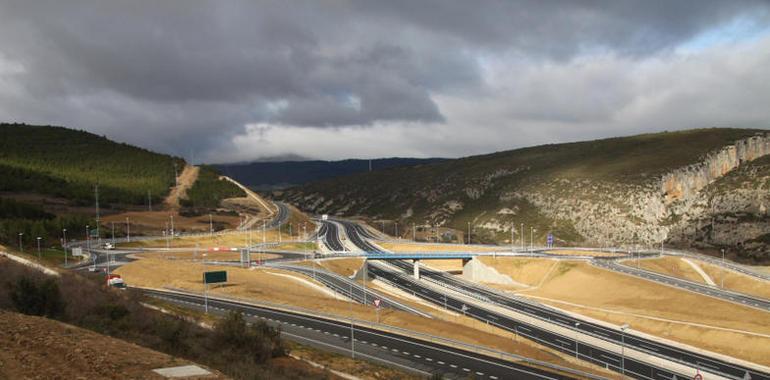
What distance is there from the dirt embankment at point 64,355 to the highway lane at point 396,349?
23.5m

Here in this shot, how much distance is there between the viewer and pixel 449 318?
85.8 m

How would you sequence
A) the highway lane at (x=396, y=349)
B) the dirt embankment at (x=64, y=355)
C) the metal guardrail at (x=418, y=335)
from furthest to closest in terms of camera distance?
the metal guardrail at (x=418, y=335)
the highway lane at (x=396, y=349)
the dirt embankment at (x=64, y=355)

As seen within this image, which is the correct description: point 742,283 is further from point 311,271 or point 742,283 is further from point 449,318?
point 311,271

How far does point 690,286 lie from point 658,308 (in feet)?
45.8

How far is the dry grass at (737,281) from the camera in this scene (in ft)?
344

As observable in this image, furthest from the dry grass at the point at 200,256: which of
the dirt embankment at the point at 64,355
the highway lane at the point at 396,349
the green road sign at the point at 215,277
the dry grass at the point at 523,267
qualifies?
the dirt embankment at the point at 64,355

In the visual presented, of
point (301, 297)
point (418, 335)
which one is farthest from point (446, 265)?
point (418, 335)

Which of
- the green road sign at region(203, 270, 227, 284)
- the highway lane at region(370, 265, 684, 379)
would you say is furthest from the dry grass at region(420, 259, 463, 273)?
the green road sign at region(203, 270, 227, 284)

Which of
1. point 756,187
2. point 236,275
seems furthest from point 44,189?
point 756,187

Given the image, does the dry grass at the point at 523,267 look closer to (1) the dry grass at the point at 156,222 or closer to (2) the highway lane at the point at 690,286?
(2) the highway lane at the point at 690,286

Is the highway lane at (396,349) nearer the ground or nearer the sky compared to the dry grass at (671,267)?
nearer the sky

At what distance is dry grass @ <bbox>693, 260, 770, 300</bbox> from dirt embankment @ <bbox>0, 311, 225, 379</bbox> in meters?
112

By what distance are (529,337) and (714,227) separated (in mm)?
152211

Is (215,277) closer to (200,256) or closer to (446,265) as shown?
(200,256)
